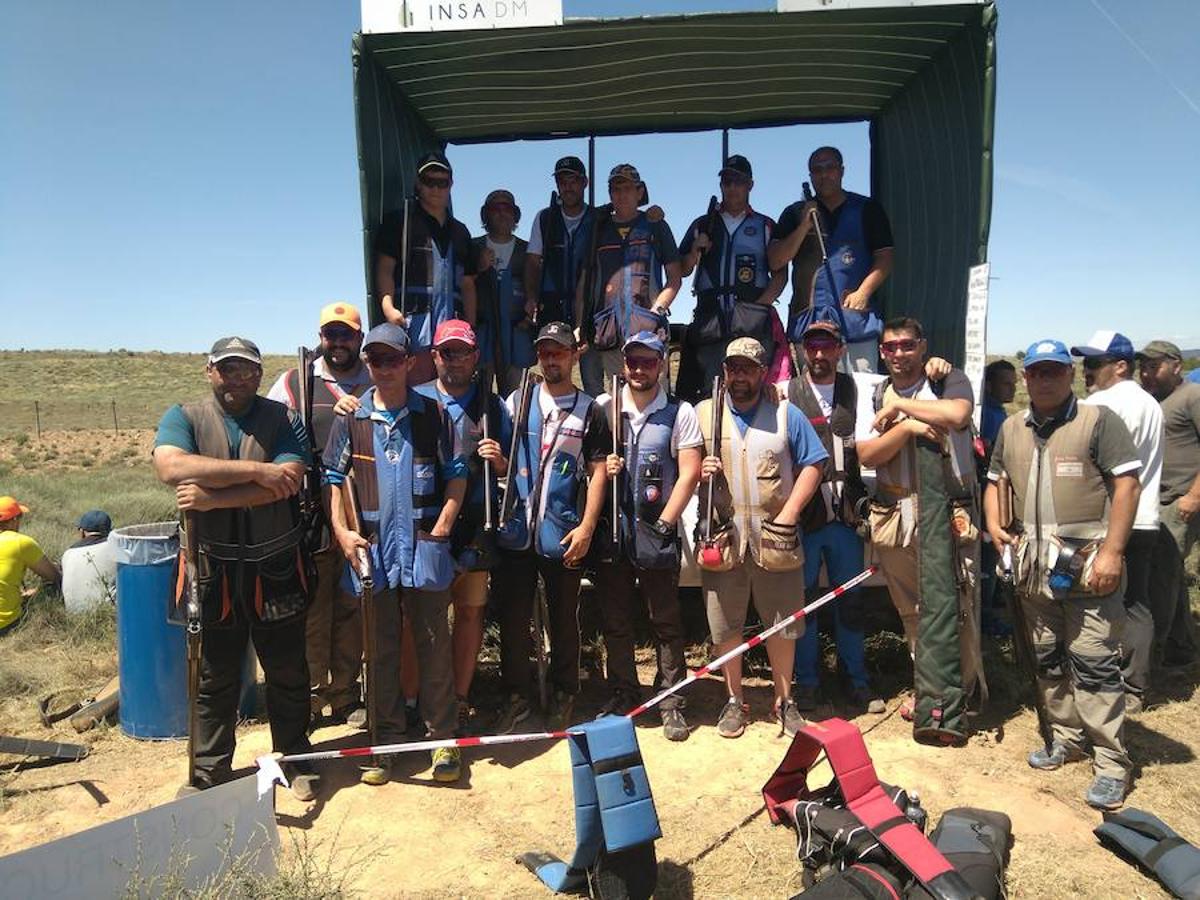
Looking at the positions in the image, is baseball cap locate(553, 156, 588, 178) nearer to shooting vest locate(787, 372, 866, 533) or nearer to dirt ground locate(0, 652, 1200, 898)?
shooting vest locate(787, 372, 866, 533)

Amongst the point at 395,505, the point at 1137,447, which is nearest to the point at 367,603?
the point at 395,505

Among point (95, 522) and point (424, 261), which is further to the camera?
point (95, 522)

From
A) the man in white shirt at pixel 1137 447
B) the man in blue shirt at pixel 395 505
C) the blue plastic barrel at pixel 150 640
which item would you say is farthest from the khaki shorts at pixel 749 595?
the blue plastic barrel at pixel 150 640

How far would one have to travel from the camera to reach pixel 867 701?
5848mm

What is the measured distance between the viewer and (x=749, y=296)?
265 inches

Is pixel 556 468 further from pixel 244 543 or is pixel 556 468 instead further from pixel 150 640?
pixel 150 640

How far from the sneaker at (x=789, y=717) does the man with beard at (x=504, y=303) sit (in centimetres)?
331

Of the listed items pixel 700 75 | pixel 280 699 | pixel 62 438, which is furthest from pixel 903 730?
pixel 62 438

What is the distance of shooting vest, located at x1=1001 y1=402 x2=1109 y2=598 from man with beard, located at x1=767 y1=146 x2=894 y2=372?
204cm

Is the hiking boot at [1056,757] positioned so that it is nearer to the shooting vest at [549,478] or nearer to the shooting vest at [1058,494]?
the shooting vest at [1058,494]

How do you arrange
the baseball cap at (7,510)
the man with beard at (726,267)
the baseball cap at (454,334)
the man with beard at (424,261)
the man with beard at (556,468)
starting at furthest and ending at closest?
the baseball cap at (7,510) → the man with beard at (726,267) → the man with beard at (424,261) → the man with beard at (556,468) → the baseball cap at (454,334)

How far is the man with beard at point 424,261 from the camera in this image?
6.30 m

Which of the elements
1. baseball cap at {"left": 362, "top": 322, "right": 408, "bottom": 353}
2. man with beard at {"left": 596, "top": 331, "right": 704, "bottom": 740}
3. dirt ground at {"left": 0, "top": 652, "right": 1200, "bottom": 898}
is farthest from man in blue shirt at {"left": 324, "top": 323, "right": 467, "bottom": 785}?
man with beard at {"left": 596, "top": 331, "right": 704, "bottom": 740}

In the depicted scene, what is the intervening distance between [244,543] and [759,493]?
3054 millimetres
